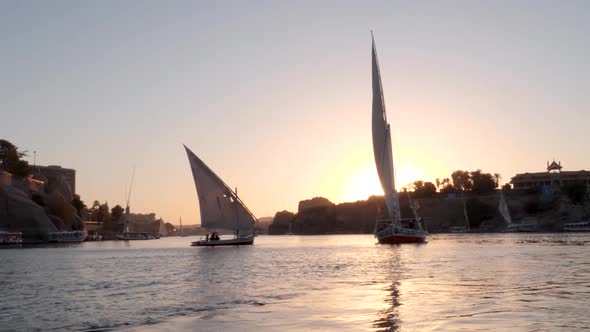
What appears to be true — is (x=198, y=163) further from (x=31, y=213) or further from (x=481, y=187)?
(x=481, y=187)

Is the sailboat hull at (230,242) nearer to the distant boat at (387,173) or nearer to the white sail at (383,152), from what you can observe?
the distant boat at (387,173)

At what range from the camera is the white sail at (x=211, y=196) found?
75188mm

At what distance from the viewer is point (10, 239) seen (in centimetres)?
11075

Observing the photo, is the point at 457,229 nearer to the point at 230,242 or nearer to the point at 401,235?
the point at 401,235

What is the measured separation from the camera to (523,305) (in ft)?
60.8

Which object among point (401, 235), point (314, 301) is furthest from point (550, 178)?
point (314, 301)

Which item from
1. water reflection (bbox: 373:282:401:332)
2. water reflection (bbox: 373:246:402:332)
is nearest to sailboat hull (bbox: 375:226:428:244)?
water reflection (bbox: 373:246:402:332)

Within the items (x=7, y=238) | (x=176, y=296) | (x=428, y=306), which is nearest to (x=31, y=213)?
(x=7, y=238)

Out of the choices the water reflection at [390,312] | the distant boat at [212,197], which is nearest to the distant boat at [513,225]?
the distant boat at [212,197]

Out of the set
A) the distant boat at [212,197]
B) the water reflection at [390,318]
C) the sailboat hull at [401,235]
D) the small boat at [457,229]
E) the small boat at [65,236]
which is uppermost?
the distant boat at [212,197]

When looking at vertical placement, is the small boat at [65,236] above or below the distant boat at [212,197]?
below

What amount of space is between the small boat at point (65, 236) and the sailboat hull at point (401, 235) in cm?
8129

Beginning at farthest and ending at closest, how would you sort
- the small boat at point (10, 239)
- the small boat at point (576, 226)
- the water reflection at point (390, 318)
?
the small boat at point (576, 226), the small boat at point (10, 239), the water reflection at point (390, 318)

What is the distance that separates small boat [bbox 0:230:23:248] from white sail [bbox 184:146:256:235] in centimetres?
4980
